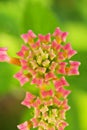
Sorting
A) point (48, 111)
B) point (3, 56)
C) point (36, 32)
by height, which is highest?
point (36, 32)

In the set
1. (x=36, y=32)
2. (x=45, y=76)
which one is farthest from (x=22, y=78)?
(x=36, y=32)

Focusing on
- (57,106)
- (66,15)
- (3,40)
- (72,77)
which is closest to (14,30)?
(3,40)

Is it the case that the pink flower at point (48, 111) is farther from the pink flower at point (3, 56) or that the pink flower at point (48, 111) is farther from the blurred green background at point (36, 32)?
the blurred green background at point (36, 32)

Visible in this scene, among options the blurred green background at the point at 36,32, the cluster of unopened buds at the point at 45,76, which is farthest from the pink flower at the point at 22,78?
the blurred green background at the point at 36,32

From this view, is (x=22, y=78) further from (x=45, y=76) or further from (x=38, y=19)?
(x=38, y=19)

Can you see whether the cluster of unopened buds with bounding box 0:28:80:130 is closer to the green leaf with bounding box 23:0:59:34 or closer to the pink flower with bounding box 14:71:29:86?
the pink flower with bounding box 14:71:29:86

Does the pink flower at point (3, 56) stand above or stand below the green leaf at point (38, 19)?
below

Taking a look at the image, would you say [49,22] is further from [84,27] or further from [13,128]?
[13,128]

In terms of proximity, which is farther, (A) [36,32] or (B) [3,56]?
(A) [36,32]

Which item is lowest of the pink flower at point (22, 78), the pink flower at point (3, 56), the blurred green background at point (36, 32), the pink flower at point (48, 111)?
the pink flower at point (48, 111)
